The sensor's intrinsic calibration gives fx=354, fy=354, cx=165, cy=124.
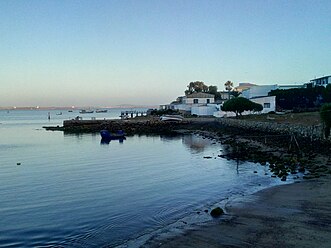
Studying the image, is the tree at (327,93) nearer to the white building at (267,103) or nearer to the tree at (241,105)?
the white building at (267,103)

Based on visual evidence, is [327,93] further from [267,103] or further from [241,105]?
[241,105]

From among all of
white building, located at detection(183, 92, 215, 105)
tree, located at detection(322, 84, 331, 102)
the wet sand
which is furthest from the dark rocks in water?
white building, located at detection(183, 92, 215, 105)

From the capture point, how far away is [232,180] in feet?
79.0

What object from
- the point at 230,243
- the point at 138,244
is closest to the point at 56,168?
the point at 138,244

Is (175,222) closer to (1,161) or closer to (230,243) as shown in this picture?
(230,243)

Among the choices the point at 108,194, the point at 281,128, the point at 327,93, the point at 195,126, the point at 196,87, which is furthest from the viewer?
the point at 196,87

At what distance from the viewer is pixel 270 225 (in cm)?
1335

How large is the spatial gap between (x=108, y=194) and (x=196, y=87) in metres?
124

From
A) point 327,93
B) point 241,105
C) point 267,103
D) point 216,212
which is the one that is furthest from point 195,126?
point 216,212

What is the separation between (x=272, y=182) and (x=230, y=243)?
11.9 meters

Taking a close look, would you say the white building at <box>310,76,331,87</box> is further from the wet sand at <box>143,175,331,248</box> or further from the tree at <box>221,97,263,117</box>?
the wet sand at <box>143,175,331,248</box>

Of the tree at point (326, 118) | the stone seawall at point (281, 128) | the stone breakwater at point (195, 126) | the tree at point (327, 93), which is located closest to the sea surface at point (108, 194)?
the tree at point (326, 118)

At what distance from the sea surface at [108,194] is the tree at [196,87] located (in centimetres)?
10574

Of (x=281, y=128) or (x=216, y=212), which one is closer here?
(x=216, y=212)
